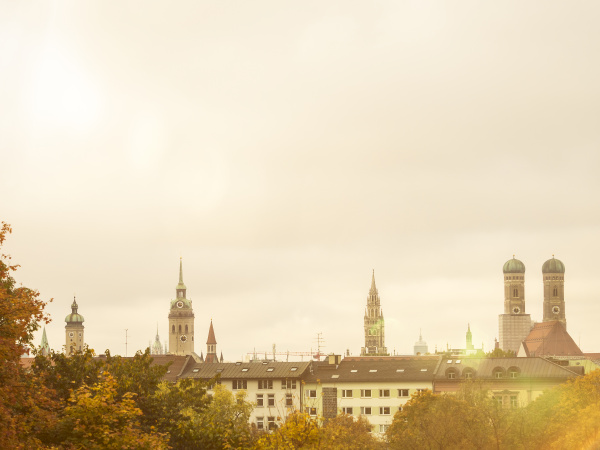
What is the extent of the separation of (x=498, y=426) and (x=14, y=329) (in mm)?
54057

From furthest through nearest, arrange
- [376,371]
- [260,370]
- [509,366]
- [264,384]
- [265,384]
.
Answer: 1. [260,370]
2. [265,384]
3. [264,384]
4. [376,371]
5. [509,366]

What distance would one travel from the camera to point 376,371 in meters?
136

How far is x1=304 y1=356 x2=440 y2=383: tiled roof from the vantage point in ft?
438

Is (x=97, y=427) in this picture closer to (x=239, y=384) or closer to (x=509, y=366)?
(x=509, y=366)

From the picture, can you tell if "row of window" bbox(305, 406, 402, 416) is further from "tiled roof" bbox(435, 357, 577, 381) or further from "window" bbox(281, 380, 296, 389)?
"tiled roof" bbox(435, 357, 577, 381)

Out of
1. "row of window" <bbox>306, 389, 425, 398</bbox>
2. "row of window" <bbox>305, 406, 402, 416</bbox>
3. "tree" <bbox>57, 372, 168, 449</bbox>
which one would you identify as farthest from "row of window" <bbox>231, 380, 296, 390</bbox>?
"tree" <bbox>57, 372, 168, 449</bbox>

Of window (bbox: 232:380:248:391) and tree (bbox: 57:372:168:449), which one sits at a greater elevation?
tree (bbox: 57:372:168:449)

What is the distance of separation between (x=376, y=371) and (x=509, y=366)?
18.0 metres

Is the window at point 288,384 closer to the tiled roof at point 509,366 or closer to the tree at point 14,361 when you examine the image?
the tiled roof at point 509,366

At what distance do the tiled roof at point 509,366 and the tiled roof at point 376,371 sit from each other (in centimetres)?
281

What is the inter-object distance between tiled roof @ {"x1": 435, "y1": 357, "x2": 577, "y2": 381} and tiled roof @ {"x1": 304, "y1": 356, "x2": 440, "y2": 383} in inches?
111

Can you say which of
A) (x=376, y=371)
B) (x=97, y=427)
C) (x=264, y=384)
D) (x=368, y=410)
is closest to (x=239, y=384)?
(x=264, y=384)

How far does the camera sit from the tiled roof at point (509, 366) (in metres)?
126

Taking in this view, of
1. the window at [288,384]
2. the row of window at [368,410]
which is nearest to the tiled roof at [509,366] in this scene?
the row of window at [368,410]
